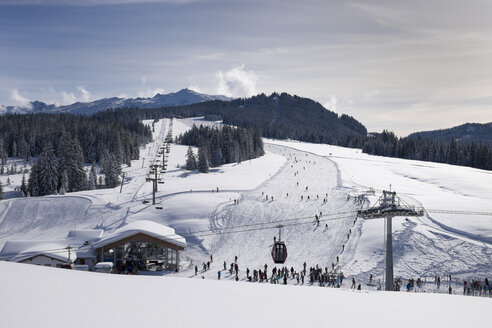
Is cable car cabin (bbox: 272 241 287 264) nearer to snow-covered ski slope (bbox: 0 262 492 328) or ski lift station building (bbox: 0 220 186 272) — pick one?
ski lift station building (bbox: 0 220 186 272)

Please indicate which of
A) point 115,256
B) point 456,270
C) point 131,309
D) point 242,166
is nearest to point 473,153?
point 242,166

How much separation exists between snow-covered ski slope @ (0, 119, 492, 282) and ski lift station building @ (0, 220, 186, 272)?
3061mm

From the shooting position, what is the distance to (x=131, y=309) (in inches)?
391

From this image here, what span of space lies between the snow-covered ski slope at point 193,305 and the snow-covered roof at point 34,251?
74.9ft

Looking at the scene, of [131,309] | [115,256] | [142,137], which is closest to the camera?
[131,309]

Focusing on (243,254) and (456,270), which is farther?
(243,254)

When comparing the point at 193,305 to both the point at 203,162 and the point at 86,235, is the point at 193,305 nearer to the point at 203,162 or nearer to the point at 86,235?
the point at 86,235

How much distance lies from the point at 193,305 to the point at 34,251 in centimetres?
2827

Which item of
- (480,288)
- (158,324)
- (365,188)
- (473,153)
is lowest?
(480,288)

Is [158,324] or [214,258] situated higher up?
[158,324]

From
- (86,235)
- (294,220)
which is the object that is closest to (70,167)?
(86,235)

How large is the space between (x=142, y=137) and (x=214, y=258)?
117735mm

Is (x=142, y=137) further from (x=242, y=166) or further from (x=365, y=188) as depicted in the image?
(x=365, y=188)

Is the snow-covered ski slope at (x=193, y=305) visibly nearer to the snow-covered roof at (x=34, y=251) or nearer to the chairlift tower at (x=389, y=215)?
the chairlift tower at (x=389, y=215)
